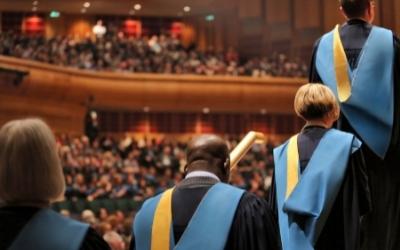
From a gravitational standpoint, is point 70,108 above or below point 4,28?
below

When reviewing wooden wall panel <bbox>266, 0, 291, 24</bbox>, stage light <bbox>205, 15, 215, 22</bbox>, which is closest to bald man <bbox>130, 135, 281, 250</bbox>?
wooden wall panel <bbox>266, 0, 291, 24</bbox>

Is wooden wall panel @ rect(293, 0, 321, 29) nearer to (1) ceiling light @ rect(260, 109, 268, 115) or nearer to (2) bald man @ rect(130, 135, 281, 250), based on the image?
(1) ceiling light @ rect(260, 109, 268, 115)

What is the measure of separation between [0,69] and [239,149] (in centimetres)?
1858

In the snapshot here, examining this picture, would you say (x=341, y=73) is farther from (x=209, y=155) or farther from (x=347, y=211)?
(x=209, y=155)

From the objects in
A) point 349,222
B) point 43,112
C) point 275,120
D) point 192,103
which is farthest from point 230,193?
point 275,120

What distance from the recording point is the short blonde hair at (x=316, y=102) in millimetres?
3545

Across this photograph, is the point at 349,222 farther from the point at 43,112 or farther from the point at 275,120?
the point at 275,120

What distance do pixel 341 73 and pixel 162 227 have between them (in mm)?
1360

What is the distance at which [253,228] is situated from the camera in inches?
115

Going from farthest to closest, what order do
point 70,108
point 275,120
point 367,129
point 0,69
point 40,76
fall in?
point 275,120 → point 70,108 → point 40,76 → point 0,69 → point 367,129

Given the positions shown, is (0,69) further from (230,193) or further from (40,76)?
(230,193)

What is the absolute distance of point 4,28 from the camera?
29.5 meters

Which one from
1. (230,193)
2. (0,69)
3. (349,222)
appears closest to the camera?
(230,193)

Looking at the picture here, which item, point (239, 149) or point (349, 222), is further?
point (239, 149)
